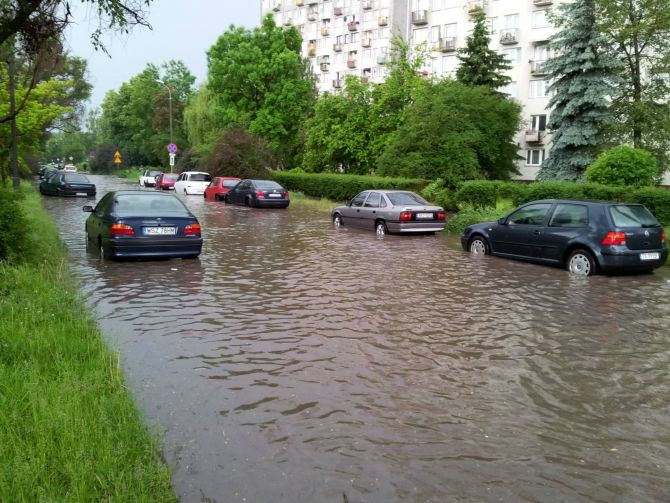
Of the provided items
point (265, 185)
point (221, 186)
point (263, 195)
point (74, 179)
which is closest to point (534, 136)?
point (221, 186)

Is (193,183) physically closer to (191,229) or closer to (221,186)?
(221,186)

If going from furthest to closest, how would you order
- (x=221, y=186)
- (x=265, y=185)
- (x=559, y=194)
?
(x=221, y=186) → (x=265, y=185) → (x=559, y=194)

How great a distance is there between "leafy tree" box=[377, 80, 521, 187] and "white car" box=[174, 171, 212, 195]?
13.6 metres

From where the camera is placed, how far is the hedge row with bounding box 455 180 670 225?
17125 millimetres

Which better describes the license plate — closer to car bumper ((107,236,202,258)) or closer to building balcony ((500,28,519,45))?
car bumper ((107,236,202,258))

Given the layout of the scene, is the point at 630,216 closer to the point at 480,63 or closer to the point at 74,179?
the point at 480,63

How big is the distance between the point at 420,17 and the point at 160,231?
51.8 meters

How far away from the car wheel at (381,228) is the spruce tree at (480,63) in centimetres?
2233

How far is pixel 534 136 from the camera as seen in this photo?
48.9 meters

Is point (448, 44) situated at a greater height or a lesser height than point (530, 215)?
greater

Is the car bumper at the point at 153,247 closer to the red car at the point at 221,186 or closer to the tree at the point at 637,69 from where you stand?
the red car at the point at 221,186

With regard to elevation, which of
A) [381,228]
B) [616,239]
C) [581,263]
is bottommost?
[581,263]

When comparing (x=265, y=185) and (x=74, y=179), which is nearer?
(x=265, y=185)

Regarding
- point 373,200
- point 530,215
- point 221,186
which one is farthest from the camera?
point 221,186
